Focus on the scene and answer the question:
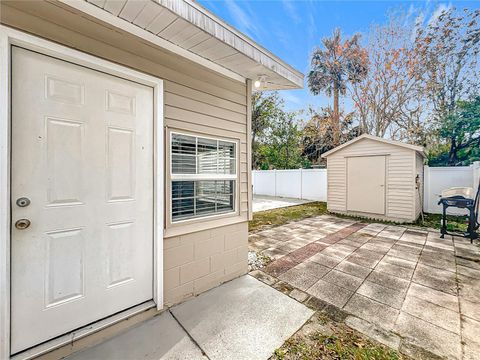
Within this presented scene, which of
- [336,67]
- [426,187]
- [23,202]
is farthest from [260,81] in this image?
[336,67]

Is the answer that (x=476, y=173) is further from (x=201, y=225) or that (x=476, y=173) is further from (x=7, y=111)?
(x=7, y=111)

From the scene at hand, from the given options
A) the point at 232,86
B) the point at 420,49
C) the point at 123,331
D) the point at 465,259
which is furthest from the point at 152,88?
the point at 420,49

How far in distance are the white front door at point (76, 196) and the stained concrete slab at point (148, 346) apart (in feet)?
0.75

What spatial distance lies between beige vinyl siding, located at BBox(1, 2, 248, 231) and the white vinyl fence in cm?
716

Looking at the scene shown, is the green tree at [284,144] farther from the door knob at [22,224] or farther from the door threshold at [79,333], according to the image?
the door knob at [22,224]

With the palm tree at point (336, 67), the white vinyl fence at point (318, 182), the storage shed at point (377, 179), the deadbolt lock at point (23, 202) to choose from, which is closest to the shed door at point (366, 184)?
the storage shed at point (377, 179)

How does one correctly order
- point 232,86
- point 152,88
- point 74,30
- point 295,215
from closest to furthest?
point 74,30
point 152,88
point 232,86
point 295,215

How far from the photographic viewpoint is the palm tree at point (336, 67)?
11.0m

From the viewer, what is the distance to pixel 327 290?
8.04ft

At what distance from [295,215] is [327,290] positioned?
15.0ft

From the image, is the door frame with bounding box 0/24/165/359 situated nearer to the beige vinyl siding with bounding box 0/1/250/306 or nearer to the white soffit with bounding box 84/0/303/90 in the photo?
the beige vinyl siding with bounding box 0/1/250/306

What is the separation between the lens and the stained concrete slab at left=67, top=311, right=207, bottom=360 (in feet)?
5.08

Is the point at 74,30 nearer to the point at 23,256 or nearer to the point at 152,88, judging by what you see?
the point at 152,88

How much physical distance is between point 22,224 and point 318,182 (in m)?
10.3
